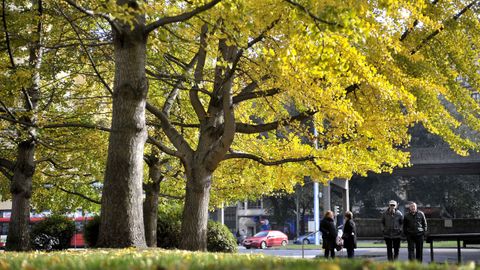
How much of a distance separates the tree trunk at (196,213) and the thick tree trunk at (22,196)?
5.13 meters

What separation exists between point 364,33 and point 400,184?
57.7 metres

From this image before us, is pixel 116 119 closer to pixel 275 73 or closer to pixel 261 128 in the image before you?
pixel 275 73

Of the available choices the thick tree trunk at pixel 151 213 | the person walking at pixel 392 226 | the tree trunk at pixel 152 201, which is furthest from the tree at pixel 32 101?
the person walking at pixel 392 226

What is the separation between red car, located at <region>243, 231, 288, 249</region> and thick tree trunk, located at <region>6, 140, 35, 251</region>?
3343 cm

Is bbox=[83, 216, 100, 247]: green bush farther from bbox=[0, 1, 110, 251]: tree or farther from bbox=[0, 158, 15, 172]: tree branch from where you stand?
bbox=[0, 158, 15, 172]: tree branch

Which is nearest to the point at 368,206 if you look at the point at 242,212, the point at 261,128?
the point at 242,212

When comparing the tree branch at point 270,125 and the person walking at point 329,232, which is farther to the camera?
A: the person walking at point 329,232

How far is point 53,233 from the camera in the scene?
24.1 m

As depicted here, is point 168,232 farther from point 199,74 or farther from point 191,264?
point 191,264

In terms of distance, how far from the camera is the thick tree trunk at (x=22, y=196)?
16.5 metres

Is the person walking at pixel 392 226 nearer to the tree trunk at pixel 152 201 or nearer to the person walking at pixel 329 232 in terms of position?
the person walking at pixel 329 232

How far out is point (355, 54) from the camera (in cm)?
952

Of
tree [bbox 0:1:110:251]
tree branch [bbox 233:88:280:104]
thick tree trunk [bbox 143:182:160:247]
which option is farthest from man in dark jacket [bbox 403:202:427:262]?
thick tree trunk [bbox 143:182:160:247]

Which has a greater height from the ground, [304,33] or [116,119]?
[304,33]
